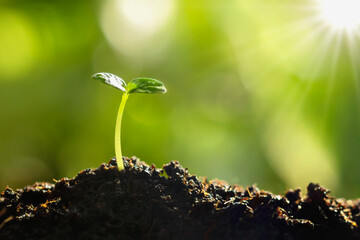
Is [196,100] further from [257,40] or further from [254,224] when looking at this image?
[254,224]

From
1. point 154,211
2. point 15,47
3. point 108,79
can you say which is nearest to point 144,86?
point 108,79

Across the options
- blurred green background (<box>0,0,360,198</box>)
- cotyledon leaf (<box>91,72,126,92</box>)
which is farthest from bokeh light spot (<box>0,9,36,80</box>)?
cotyledon leaf (<box>91,72,126,92</box>)

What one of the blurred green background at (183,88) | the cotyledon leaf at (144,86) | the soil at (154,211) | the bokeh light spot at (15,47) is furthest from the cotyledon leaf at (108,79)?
the bokeh light spot at (15,47)

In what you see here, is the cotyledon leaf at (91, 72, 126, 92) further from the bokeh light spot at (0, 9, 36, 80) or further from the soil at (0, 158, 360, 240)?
the bokeh light spot at (0, 9, 36, 80)

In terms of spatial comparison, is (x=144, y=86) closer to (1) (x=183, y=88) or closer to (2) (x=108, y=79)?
(2) (x=108, y=79)

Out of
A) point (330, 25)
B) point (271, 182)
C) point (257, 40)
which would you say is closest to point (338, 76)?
point (330, 25)

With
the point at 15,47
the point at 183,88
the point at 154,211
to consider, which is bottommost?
the point at 154,211
